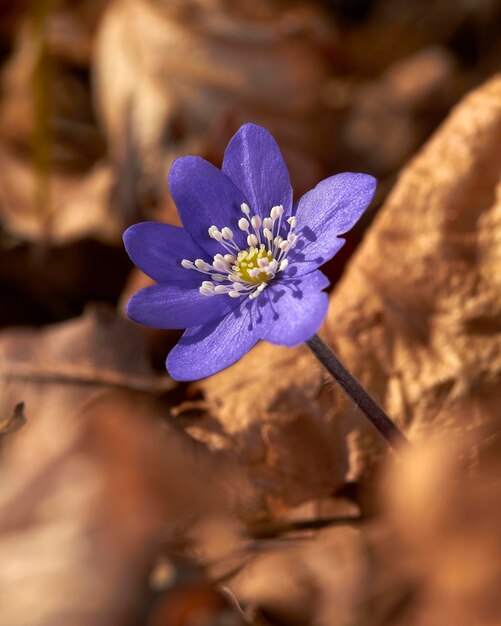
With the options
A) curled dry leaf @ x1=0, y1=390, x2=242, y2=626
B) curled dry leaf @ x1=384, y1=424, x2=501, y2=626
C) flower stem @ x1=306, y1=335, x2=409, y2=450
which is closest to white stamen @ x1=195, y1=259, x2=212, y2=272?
flower stem @ x1=306, y1=335, x2=409, y2=450

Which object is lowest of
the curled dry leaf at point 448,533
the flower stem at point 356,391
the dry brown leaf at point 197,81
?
the curled dry leaf at point 448,533

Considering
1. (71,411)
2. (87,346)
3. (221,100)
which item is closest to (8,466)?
(71,411)

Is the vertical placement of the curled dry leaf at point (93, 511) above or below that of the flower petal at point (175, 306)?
below

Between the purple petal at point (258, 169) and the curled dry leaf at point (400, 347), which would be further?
the curled dry leaf at point (400, 347)

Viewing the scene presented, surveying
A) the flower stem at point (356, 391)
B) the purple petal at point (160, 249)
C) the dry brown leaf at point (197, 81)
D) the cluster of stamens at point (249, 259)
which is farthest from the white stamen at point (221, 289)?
the dry brown leaf at point (197, 81)

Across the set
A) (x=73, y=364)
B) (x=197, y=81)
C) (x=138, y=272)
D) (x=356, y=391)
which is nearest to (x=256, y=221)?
(x=356, y=391)

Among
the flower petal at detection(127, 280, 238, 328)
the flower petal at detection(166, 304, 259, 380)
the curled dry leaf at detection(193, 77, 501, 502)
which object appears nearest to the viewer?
the flower petal at detection(166, 304, 259, 380)

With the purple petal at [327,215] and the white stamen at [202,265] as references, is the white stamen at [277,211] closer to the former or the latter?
the purple petal at [327,215]

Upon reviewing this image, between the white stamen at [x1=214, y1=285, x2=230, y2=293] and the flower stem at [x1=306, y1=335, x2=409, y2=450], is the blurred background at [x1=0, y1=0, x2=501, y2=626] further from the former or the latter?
the white stamen at [x1=214, y1=285, x2=230, y2=293]
